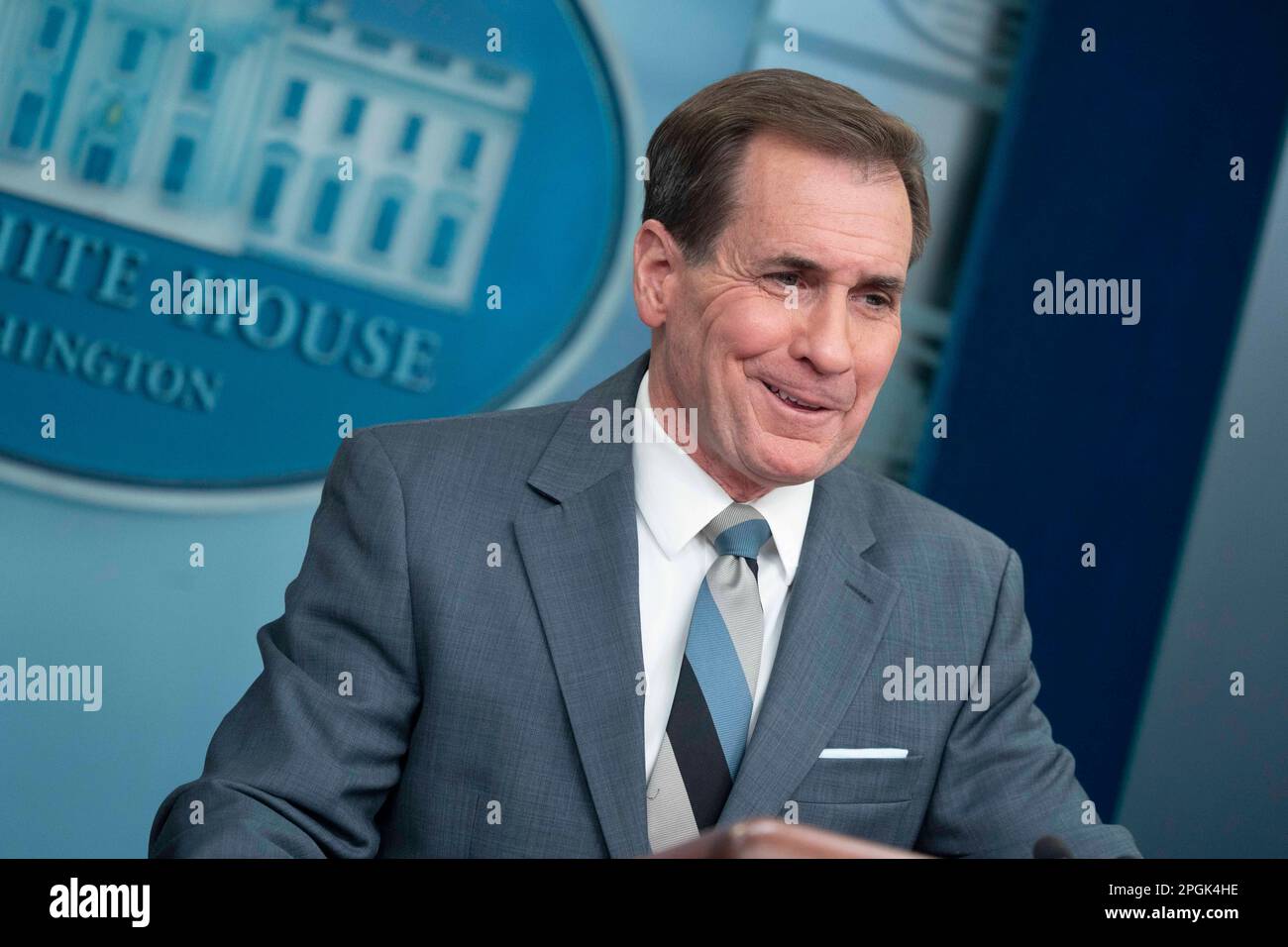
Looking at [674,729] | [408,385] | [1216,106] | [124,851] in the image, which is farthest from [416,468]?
[1216,106]

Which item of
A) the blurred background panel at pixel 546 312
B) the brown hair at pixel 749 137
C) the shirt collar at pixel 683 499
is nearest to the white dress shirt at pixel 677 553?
the shirt collar at pixel 683 499

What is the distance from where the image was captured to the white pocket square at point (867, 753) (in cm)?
173

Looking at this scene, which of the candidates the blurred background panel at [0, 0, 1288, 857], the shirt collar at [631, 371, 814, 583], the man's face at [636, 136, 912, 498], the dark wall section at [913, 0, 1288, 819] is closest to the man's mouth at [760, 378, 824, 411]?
the man's face at [636, 136, 912, 498]

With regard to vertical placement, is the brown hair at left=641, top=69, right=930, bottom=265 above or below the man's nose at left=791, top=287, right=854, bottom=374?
above

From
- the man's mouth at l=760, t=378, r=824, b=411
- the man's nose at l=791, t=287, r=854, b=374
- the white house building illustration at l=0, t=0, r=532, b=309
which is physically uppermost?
the white house building illustration at l=0, t=0, r=532, b=309

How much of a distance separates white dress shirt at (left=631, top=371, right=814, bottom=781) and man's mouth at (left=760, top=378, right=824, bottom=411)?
139 millimetres

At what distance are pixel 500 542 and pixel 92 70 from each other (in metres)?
1.68

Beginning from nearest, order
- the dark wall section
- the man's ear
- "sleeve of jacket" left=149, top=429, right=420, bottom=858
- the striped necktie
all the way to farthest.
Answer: "sleeve of jacket" left=149, top=429, right=420, bottom=858 < the striped necktie < the man's ear < the dark wall section

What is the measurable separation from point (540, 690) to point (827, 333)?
0.55m

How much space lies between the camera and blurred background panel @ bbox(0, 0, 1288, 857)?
284 centimetres

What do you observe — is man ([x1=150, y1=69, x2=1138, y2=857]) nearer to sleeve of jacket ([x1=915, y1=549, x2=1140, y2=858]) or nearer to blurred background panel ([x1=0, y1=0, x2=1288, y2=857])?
sleeve of jacket ([x1=915, y1=549, x2=1140, y2=858])

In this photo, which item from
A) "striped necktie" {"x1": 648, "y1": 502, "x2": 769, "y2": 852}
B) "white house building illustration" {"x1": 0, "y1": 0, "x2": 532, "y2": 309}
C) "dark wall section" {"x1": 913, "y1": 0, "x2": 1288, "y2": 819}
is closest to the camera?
"striped necktie" {"x1": 648, "y1": 502, "x2": 769, "y2": 852}

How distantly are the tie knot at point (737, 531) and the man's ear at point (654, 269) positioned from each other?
0.96 feet

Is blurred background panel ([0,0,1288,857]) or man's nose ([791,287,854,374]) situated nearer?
man's nose ([791,287,854,374])
